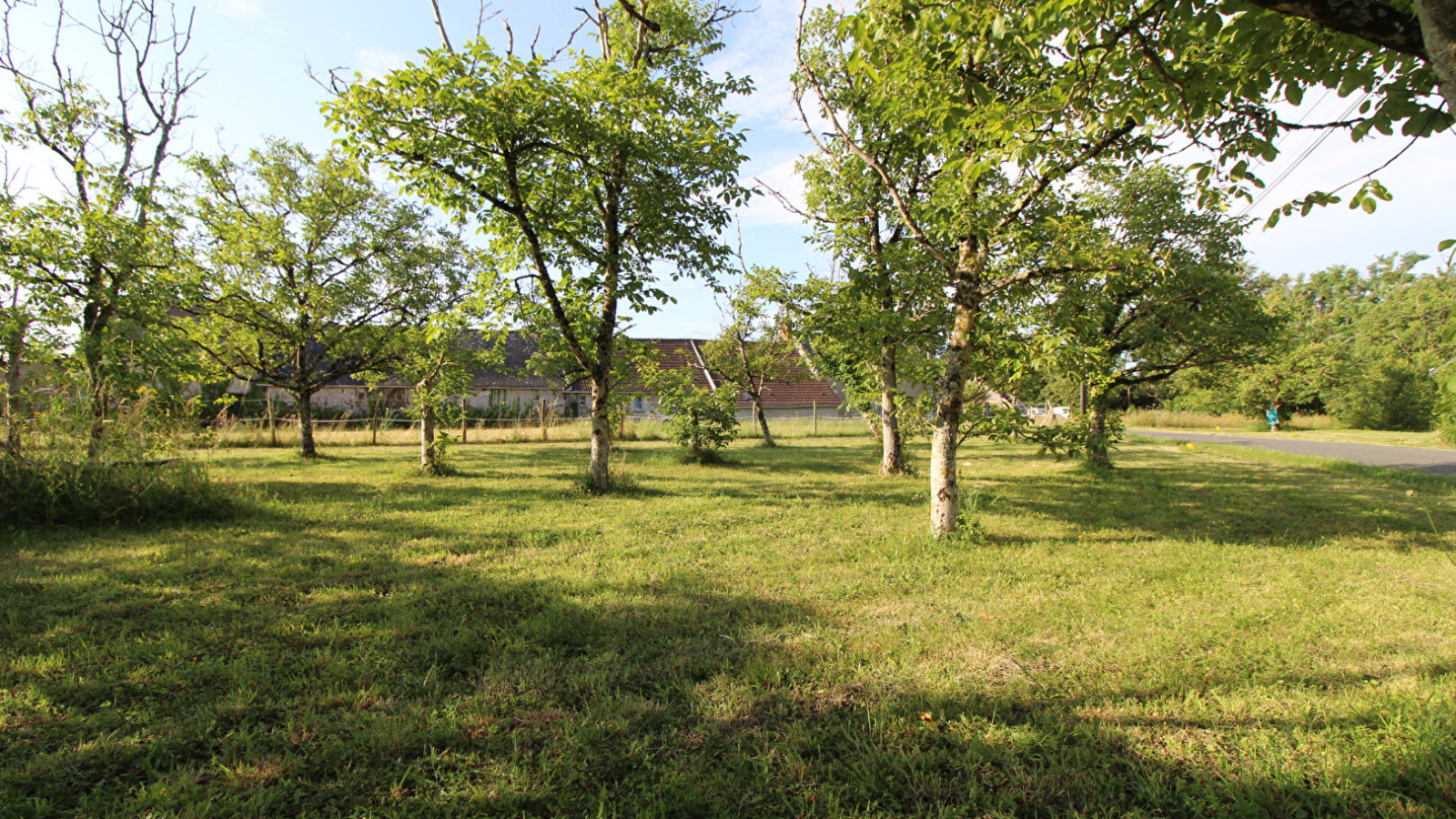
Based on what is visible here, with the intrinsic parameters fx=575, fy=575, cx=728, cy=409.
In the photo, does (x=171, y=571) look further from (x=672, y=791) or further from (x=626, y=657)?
(x=672, y=791)

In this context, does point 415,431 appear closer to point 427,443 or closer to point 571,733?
point 427,443

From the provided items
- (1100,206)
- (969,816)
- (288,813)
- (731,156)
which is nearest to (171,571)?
(288,813)

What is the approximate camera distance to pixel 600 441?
→ 9.25 metres

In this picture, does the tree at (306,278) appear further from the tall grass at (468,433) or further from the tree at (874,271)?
the tree at (874,271)

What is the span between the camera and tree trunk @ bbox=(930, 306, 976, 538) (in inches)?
228

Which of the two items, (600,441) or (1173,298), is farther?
(1173,298)

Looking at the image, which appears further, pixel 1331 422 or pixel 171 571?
pixel 1331 422

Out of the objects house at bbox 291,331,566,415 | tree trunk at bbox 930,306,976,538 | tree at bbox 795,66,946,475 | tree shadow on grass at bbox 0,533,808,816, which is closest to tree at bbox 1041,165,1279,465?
tree at bbox 795,66,946,475

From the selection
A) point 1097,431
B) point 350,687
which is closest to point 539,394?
point 1097,431

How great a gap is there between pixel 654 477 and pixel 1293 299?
→ 161ft

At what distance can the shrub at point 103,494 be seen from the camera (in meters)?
5.95

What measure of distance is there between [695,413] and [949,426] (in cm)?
852

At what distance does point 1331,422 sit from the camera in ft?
106

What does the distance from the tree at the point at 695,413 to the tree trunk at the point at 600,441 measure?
12.5 feet
